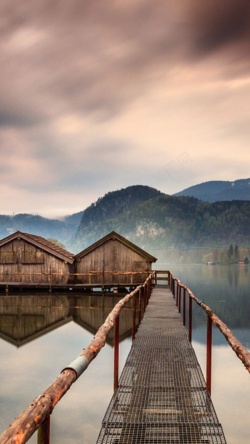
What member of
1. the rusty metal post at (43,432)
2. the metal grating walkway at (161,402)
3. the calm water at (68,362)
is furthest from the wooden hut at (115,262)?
the rusty metal post at (43,432)

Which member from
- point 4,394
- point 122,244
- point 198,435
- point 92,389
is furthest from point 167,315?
point 122,244

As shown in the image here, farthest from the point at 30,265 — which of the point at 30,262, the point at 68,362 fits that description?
the point at 68,362

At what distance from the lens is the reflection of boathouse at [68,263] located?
44.0 metres

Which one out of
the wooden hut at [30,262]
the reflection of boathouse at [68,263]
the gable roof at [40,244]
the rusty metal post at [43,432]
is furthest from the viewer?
the wooden hut at [30,262]

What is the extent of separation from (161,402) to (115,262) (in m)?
36.6

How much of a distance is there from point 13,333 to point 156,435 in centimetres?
2170

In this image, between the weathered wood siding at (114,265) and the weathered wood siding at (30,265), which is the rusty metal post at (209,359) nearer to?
the weathered wood siding at (114,265)

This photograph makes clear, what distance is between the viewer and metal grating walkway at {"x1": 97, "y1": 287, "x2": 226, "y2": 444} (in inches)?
251

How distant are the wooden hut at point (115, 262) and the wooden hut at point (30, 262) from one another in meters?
2.31

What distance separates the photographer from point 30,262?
4525 cm

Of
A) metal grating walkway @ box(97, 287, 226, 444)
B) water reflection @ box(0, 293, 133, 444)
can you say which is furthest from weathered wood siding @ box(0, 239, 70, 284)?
metal grating walkway @ box(97, 287, 226, 444)

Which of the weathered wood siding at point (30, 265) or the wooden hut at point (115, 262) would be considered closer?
the wooden hut at point (115, 262)

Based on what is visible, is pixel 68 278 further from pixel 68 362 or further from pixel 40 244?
pixel 68 362

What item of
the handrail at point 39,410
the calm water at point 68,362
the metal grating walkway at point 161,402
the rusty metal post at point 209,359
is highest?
the handrail at point 39,410
